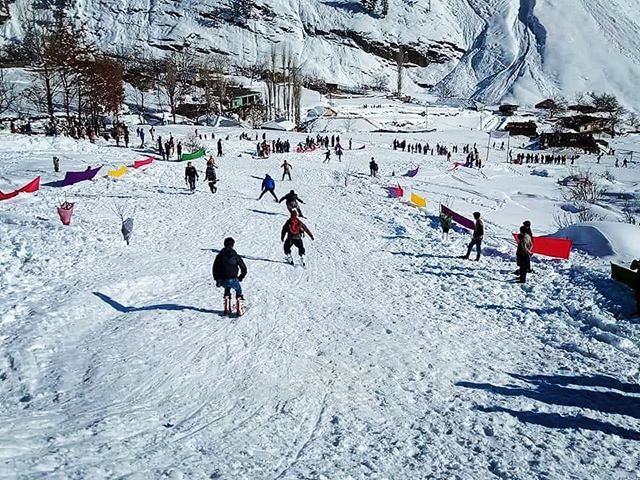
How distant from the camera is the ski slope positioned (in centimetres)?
516

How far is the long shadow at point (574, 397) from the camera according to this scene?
245 inches

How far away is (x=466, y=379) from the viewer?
7.02m

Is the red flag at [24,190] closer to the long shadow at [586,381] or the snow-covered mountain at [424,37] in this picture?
the long shadow at [586,381]

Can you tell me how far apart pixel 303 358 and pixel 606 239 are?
455 inches

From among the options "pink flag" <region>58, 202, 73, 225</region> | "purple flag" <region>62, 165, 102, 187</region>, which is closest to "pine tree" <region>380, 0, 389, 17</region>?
"purple flag" <region>62, 165, 102, 187</region>

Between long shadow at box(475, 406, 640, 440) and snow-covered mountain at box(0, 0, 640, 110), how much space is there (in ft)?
430

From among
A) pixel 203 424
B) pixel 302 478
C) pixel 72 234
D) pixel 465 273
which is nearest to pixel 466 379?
pixel 302 478

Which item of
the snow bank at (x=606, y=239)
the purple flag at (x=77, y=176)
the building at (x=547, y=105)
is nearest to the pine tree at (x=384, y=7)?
the building at (x=547, y=105)

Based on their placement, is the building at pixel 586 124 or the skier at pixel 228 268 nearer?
the skier at pixel 228 268

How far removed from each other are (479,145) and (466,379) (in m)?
61.1

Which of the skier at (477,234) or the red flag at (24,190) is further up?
the red flag at (24,190)

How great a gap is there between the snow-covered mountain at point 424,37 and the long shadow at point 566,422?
130959mm

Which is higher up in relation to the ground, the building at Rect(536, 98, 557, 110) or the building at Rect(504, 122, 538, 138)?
the building at Rect(536, 98, 557, 110)

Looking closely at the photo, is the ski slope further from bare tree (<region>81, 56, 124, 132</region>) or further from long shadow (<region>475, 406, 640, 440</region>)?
bare tree (<region>81, 56, 124, 132</region>)
